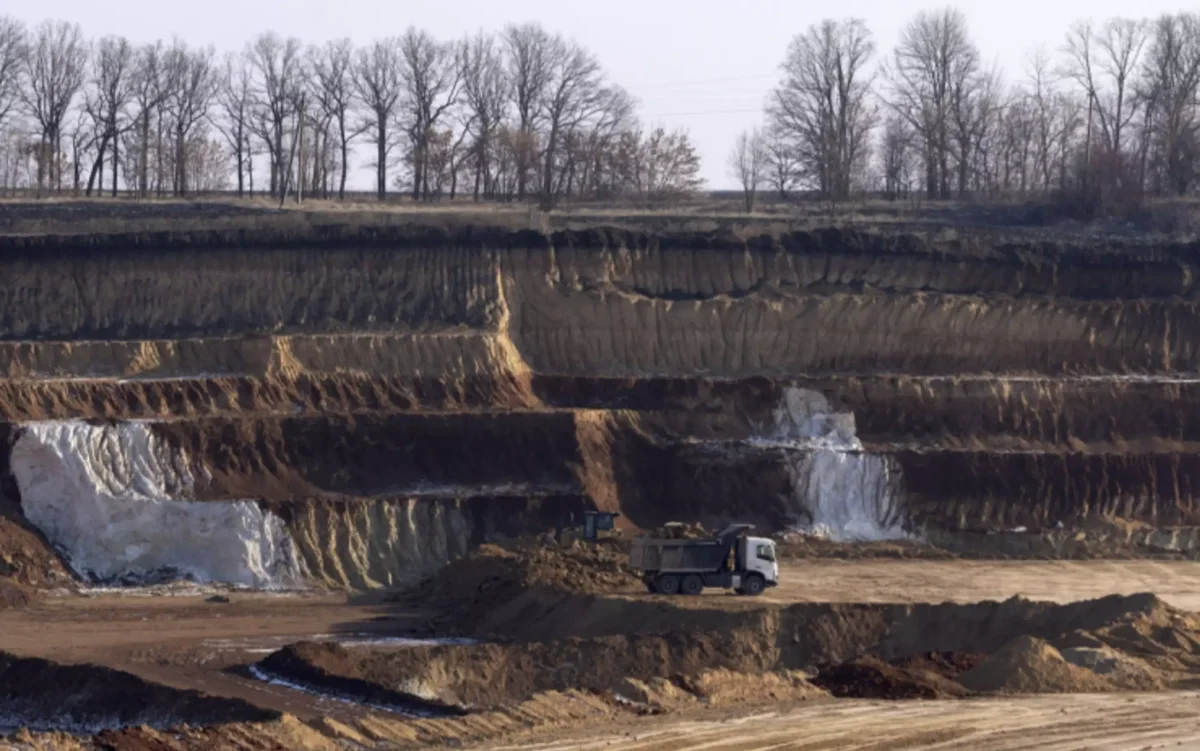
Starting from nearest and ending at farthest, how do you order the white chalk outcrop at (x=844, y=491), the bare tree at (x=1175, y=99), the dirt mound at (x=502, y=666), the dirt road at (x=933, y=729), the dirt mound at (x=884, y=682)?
1. the dirt road at (x=933, y=729)
2. the dirt mound at (x=884, y=682)
3. the dirt mound at (x=502, y=666)
4. the white chalk outcrop at (x=844, y=491)
5. the bare tree at (x=1175, y=99)

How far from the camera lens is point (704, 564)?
37.5m

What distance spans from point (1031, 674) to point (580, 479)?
2003 cm

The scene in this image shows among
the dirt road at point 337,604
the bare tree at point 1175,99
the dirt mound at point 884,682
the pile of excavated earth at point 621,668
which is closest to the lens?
the pile of excavated earth at point 621,668

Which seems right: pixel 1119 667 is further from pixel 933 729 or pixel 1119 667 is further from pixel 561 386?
pixel 561 386

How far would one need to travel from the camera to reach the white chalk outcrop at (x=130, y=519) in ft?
140

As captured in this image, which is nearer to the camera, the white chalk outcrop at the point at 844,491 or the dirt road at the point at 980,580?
A: the dirt road at the point at 980,580

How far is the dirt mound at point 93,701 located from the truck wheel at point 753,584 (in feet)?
43.1

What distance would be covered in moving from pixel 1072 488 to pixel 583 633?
1971cm

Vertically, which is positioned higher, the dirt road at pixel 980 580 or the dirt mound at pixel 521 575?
the dirt mound at pixel 521 575

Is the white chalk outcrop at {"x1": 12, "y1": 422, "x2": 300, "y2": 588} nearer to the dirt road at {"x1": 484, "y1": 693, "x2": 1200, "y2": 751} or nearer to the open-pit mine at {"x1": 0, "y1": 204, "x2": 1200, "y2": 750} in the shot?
the open-pit mine at {"x1": 0, "y1": 204, "x2": 1200, "y2": 750}

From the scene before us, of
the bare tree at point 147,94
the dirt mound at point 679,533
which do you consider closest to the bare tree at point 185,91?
the bare tree at point 147,94

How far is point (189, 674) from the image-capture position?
1251 inches

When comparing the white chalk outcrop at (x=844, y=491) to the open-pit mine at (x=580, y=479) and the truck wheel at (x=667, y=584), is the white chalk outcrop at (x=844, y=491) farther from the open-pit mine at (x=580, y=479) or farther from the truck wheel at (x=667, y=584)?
the truck wheel at (x=667, y=584)

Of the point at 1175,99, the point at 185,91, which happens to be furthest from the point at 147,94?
the point at 1175,99
